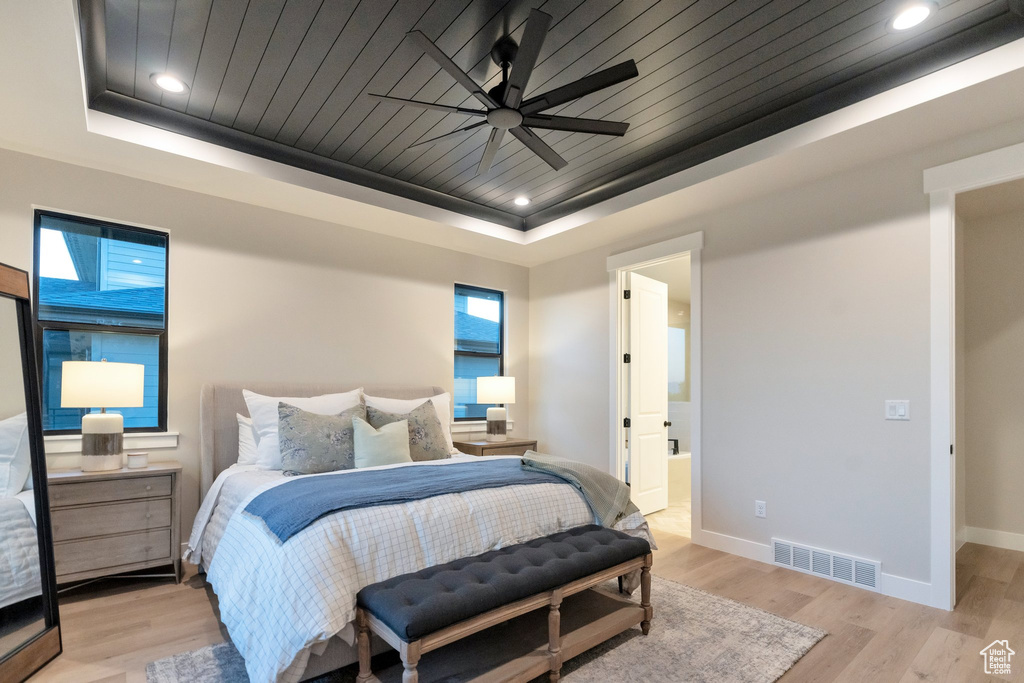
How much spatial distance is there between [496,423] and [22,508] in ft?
10.7

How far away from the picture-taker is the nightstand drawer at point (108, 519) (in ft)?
9.06

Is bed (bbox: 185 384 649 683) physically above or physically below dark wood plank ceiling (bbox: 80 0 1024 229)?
below

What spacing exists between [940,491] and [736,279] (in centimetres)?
174

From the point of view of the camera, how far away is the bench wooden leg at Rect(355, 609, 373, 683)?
1850 mm

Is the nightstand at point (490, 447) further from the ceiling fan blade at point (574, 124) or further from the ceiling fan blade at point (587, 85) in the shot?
the ceiling fan blade at point (587, 85)

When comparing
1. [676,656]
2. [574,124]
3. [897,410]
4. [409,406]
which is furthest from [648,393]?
[574,124]

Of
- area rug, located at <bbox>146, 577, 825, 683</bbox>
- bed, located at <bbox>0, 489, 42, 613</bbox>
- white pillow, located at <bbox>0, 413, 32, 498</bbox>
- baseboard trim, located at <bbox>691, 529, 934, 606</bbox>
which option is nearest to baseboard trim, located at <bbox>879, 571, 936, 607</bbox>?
baseboard trim, located at <bbox>691, 529, 934, 606</bbox>

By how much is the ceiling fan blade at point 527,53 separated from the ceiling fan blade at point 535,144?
0.72 ft

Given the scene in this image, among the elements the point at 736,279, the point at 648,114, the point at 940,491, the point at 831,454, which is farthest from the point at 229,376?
the point at 940,491

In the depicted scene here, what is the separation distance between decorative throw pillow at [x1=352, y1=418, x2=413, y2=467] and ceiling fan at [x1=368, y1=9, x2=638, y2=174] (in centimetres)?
177

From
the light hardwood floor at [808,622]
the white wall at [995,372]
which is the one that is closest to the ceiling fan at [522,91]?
the light hardwood floor at [808,622]

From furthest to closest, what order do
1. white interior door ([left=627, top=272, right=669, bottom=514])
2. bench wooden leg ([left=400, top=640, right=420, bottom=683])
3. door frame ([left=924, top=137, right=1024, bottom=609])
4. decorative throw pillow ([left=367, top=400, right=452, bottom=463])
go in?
white interior door ([left=627, top=272, right=669, bottom=514]), decorative throw pillow ([left=367, top=400, right=452, bottom=463]), door frame ([left=924, top=137, right=1024, bottom=609]), bench wooden leg ([left=400, top=640, right=420, bottom=683])

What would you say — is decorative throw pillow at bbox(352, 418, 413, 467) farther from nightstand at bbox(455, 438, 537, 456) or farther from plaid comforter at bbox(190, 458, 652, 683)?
nightstand at bbox(455, 438, 537, 456)

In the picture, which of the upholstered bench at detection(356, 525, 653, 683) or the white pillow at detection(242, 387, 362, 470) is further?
the white pillow at detection(242, 387, 362, 470)
